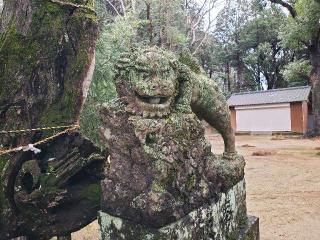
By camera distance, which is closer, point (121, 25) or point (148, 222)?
point (148, 222)

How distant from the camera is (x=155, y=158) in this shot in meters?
2.35

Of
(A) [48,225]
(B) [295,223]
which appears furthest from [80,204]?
(B) [295,223]

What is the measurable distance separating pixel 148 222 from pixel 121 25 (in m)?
10.5

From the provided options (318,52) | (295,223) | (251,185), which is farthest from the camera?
(318,52)

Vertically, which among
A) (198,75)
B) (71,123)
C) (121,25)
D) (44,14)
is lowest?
(71,123)

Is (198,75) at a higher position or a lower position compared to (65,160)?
higher

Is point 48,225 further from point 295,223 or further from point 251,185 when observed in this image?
point 251,185

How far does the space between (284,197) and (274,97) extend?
18364 mm

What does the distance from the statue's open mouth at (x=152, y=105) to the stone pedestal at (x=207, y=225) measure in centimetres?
71

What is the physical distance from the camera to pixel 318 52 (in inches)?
827

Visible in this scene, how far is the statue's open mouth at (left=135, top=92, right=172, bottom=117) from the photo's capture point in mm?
2469

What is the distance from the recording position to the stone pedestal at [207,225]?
94.3 inches

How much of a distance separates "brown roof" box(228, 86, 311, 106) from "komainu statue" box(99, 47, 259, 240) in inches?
889

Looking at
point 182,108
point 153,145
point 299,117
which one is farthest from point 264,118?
point 153,145
